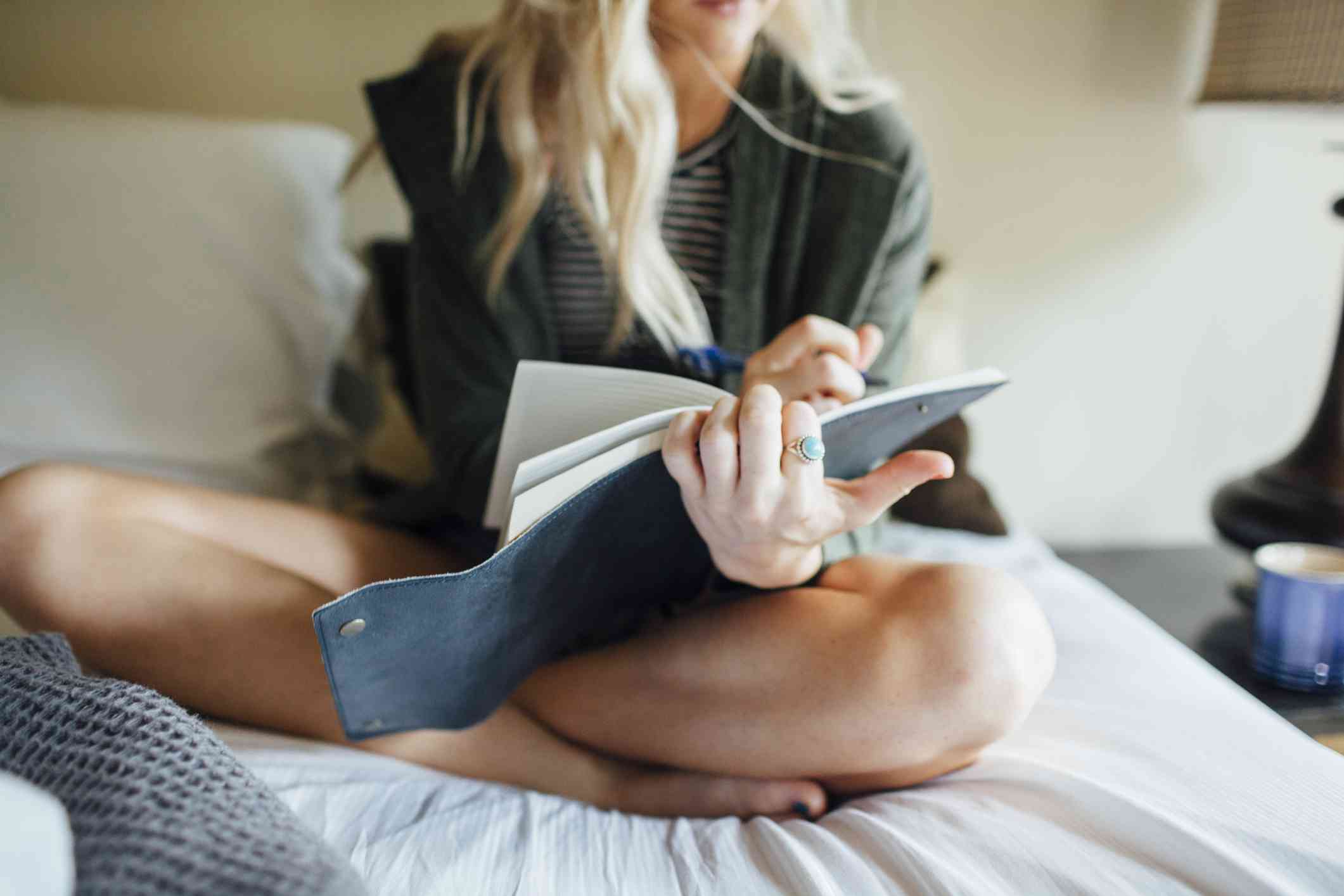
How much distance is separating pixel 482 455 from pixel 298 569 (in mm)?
169

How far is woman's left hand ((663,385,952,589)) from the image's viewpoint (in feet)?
1.79

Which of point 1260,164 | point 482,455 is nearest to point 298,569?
point 482,455

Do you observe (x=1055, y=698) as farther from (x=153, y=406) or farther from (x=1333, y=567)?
(x=153, y=406)

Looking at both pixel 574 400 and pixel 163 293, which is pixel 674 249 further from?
pixel 163 293

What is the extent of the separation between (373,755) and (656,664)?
0.20 metres

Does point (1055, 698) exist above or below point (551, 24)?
below

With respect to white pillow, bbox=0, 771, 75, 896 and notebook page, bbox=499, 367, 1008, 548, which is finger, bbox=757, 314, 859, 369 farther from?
white pillow, bbox=0, 771, 75, 896

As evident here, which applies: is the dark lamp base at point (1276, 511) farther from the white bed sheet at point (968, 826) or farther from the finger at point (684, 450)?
the finger at point (684, 450)

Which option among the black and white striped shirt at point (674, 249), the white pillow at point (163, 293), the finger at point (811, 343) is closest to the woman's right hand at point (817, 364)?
the finger at point (811, 343)

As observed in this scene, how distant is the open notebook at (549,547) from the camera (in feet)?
1.84

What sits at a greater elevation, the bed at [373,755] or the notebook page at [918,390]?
the notebook page at [918,390]

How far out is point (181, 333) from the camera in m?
0.98

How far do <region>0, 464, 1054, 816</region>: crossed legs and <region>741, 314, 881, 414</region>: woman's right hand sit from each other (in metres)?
0.13

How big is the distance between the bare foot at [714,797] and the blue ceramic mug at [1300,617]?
512mm
